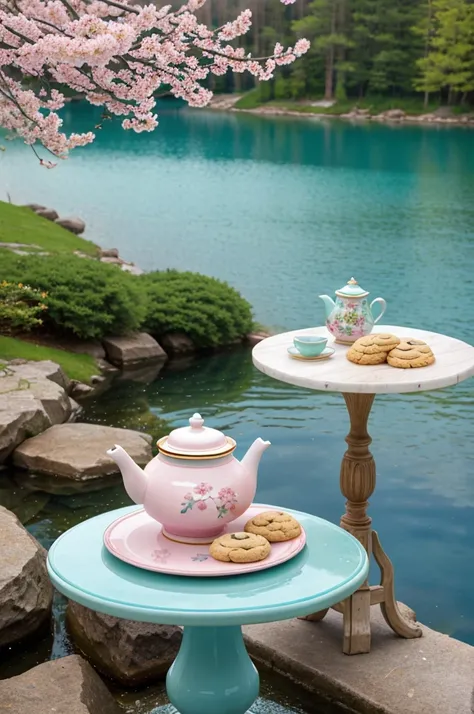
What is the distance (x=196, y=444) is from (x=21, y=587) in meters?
1.70

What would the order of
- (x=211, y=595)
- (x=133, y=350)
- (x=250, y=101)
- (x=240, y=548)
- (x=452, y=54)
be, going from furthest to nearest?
1. (x=250, y=101)
2. (x=452, y=54)
3. (x=133, y=350)
4. (x=240, y=548)
5. (x=211, y=595)

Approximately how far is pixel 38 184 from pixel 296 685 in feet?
79.8

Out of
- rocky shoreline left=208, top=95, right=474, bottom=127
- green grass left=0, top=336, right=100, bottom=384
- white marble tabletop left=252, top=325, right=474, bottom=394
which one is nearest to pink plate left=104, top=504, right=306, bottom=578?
white marble tabletop left=252, top=325, right=474, bottom=394

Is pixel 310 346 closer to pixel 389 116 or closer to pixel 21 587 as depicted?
pixel 21 587

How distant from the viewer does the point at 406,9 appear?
2267 inches

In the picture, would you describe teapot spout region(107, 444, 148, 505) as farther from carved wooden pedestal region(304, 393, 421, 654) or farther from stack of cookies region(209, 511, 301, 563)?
carved wooden pedestal region(304, 393, 421, 654)

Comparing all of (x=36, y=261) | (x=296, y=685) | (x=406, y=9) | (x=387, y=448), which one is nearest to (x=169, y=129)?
(x=406, y=9)

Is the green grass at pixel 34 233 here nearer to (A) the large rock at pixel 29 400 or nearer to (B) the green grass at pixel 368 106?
(A) the large rock at pixel 29 400

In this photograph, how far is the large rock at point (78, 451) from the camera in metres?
6.90

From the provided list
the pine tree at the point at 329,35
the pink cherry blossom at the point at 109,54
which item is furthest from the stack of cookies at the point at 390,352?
the pine tree at the point at 329,35

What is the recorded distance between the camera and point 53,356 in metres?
9.48

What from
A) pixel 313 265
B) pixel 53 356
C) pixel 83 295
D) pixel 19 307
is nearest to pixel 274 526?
pixel 53 356

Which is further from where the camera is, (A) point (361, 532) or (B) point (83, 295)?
(B) point (83, 295)

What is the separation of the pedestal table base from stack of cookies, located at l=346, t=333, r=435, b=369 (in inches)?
50.0
